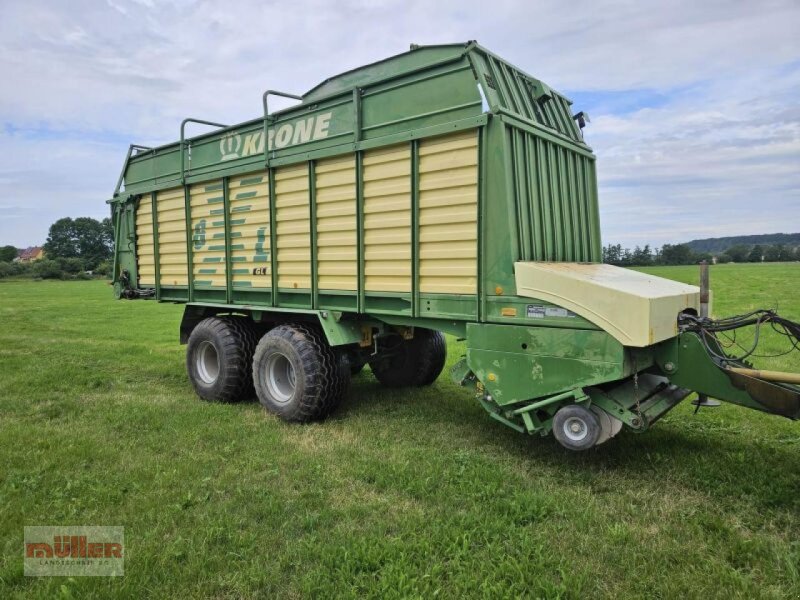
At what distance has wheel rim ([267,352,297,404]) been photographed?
251 inches

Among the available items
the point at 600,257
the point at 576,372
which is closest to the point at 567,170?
the point at 600,257

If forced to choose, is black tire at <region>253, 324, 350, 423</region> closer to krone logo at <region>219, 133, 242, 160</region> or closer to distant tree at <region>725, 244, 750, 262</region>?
krone logo at <region>219, 133, 242, 160</region>

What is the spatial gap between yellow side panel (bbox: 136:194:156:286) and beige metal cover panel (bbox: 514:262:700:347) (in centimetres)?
601

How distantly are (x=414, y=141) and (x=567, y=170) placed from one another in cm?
165

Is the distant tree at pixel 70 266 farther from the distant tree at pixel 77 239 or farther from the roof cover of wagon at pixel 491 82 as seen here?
the roof cover of wagon at pixel 491 82

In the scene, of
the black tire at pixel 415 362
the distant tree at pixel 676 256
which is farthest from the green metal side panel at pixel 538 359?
the distant tree at pixel 676 256

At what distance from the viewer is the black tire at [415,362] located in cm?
744

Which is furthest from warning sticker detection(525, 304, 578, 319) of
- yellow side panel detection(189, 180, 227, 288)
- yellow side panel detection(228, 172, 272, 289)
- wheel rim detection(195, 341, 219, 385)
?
Answer: wheel rim detection(195, 341, 219, 385)

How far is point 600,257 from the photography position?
6.12 meters

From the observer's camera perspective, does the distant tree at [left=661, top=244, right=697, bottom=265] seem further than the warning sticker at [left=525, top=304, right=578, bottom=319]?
Yes

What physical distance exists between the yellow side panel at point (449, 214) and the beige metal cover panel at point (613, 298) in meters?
0.54

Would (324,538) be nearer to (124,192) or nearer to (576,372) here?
(576,372)

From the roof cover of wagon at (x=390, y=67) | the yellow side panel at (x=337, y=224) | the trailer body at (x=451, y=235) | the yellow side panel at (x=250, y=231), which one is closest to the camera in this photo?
the trailer body at (x=451, y=235)

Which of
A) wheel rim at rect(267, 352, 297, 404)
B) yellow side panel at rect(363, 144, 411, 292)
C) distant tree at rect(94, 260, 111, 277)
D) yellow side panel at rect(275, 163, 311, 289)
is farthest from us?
distant tree at rect(94, 260, 111, 277)
